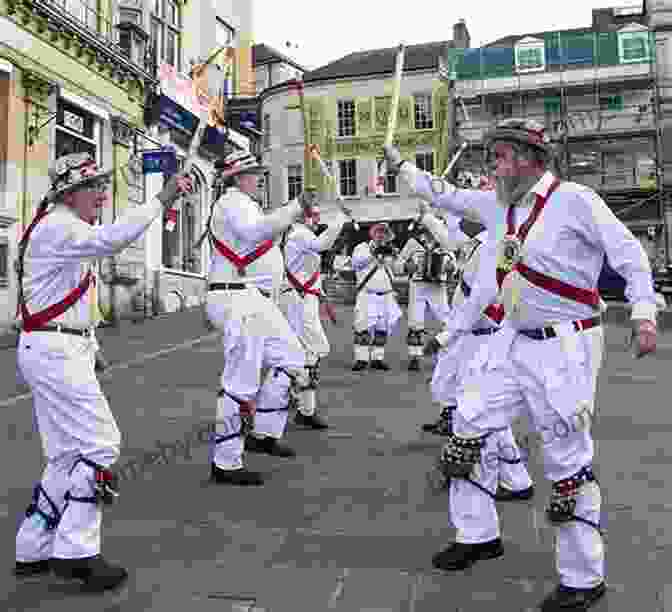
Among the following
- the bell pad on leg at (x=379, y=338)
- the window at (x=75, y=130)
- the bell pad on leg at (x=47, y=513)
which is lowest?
the bell pad on leg at (x=47, y=513)

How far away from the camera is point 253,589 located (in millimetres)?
3613

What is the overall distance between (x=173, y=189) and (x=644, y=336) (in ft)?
7.69

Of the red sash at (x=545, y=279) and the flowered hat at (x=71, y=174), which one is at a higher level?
the flowered hat at (x=71, y=174)

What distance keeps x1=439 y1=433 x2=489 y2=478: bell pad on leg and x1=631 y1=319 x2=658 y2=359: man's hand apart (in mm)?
789

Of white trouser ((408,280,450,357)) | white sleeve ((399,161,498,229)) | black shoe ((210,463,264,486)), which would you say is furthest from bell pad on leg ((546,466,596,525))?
white trouser ((408,280,450,357))

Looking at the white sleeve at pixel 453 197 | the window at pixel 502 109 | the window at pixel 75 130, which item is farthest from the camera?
the window at pixel 502 109

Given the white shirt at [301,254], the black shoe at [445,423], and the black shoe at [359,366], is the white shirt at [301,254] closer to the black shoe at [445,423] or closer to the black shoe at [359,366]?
the black shoe at [445,423]

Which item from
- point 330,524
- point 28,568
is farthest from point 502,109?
point 28,568

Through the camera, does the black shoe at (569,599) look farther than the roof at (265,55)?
No

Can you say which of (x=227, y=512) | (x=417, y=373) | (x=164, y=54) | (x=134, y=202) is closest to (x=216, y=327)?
(x=227, y=512)

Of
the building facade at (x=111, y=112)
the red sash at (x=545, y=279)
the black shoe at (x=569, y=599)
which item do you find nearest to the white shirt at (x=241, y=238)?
the red sash at (x=545, y=279)

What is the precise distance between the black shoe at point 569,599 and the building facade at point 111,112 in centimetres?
1025

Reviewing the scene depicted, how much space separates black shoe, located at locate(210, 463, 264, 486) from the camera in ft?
18.0

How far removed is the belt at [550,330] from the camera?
11.7 feet
